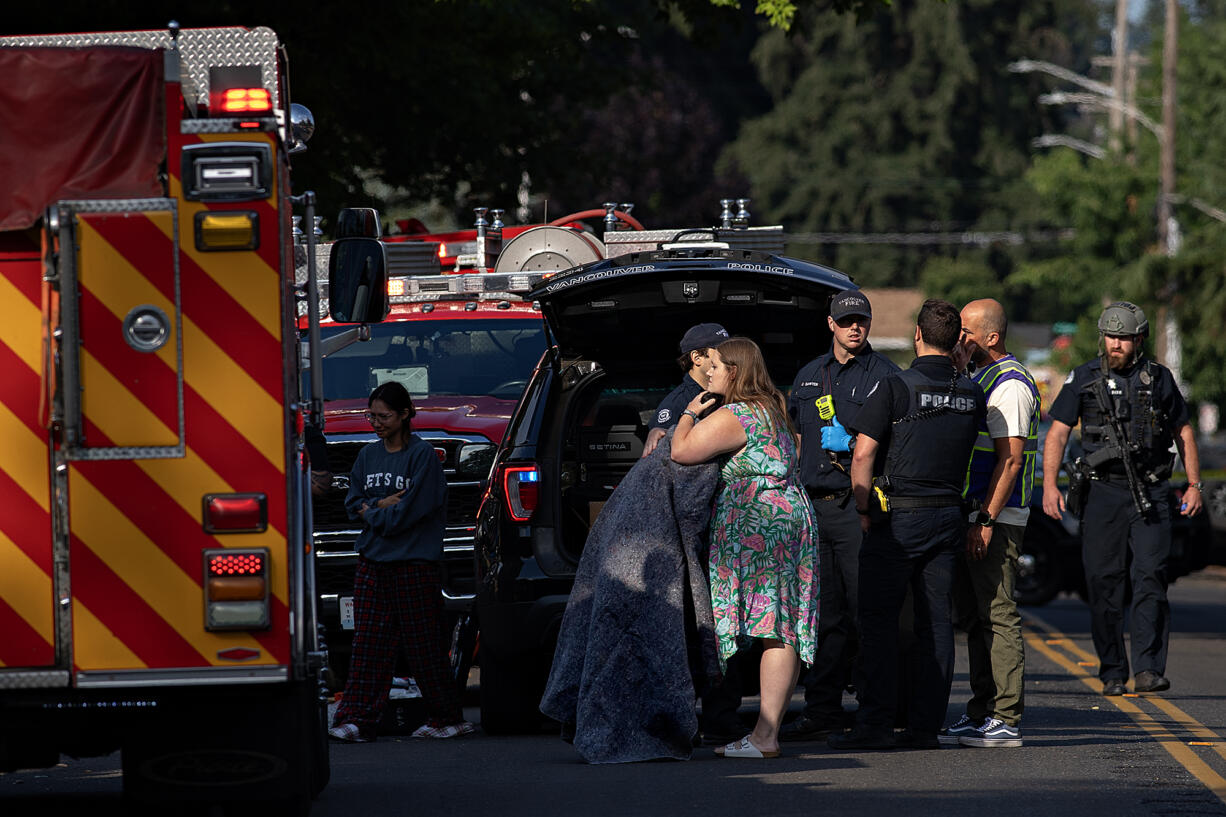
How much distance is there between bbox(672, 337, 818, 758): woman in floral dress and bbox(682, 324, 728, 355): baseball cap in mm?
299

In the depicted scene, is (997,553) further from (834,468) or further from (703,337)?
(703,337)

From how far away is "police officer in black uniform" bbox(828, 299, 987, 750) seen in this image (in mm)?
9094

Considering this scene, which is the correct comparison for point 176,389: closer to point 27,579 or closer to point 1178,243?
point 27,579

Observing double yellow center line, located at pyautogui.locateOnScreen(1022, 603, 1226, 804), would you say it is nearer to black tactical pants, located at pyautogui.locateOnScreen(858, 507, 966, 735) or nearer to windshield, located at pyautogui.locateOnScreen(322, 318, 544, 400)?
black tactical pants, located at pyautogui.locateOnScreen(858, 507, 966, 735)

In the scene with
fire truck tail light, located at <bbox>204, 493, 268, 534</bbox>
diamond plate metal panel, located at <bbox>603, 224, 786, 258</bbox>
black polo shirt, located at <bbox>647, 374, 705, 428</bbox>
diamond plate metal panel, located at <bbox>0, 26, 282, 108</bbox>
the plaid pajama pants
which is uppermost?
diamond plate metal panel, located at <bbox>0, 26, 282, 108</bbox>

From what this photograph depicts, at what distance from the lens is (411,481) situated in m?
10.1

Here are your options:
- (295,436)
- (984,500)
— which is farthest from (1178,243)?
(295,436)

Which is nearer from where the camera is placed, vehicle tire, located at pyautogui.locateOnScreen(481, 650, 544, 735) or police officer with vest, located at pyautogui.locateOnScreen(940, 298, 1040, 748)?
police officer with vest, located at pyautogui.locateOnScreen(940, 298, 1040, 748)

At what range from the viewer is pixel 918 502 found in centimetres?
912

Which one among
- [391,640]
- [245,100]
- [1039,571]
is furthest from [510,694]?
[1039,571]

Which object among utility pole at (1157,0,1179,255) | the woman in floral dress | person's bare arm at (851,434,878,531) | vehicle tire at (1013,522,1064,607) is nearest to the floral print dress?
the woman in floral dress

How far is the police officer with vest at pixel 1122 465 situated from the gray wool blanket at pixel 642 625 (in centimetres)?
349

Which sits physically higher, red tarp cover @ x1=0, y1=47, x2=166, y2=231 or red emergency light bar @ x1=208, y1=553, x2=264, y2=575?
red tarp cover @ x1=0, y1=47, x2=166, y2=231

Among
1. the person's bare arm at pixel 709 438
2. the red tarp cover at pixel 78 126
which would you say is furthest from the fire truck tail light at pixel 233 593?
the person's bare arm at pixel 709 438
